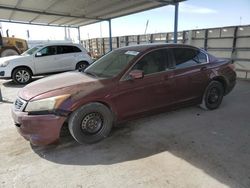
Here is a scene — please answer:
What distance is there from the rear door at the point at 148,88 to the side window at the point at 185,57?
31 centimetres

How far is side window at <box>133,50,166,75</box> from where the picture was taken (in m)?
4.08

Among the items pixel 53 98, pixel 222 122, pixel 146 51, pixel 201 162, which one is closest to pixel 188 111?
pixel 222 122

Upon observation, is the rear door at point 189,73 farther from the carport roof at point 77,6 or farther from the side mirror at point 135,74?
the carport roof at point 77,6

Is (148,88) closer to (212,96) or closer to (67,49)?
(212,96)

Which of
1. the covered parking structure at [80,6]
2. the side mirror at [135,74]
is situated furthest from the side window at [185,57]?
the covered parking structure at [80,6]

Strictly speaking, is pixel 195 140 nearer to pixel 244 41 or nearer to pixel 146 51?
pixel 146 51

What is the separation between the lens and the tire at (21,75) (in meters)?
9.01

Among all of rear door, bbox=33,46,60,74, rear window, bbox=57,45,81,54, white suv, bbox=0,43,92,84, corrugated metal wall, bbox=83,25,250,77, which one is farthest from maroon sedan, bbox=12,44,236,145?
rear window, bbox=57,45,81,54

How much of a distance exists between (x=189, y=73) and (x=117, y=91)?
1.73 meters

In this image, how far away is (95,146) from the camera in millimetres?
3594

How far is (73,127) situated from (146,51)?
6.36 ft

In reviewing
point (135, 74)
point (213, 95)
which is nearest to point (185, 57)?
point (213, 95)

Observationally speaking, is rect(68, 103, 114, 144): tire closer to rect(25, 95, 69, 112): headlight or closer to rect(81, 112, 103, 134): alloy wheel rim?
rect(81, 112, 103, 134): alloy wheel rim

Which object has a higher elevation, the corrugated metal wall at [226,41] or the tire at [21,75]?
the corrugated metal wall at [226,41]
